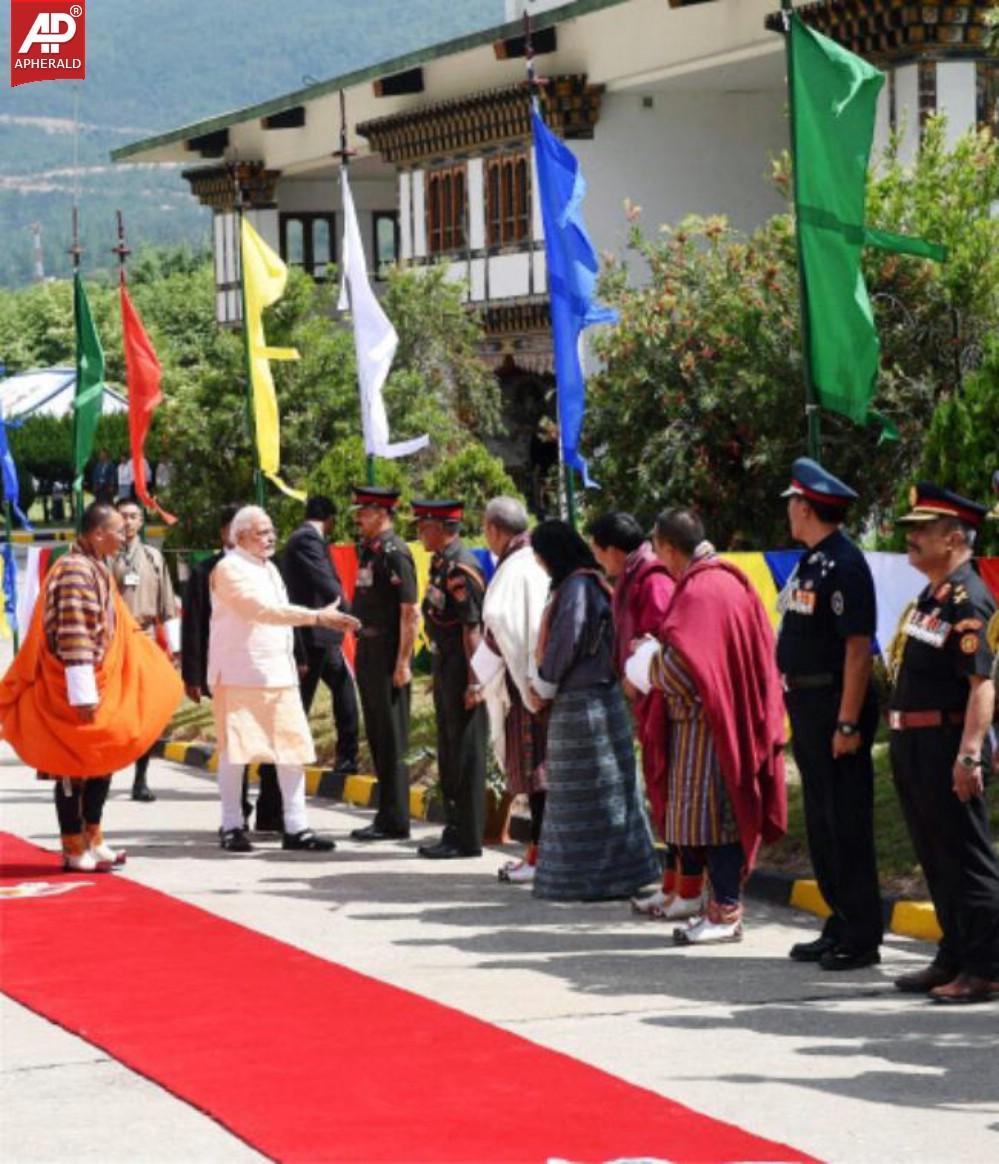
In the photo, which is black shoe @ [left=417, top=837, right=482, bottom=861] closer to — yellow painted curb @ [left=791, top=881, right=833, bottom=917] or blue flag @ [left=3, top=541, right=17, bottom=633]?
yellow painted curb @ [left=791, top=881, right=833, bottom=917]

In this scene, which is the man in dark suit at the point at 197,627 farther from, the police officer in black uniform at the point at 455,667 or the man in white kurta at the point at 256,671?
the police officer in black uniform at the point at 455,667

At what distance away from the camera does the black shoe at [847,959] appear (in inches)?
417

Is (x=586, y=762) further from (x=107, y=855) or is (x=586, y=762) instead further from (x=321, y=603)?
(x=321, y=603)

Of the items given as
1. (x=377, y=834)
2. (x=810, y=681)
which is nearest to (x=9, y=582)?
(x=377, y=834)

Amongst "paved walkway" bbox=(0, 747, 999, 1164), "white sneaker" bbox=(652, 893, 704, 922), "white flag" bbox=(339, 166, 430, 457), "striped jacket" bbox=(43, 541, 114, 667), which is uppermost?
"white flag" bbox=(339, 166, 430, 457)

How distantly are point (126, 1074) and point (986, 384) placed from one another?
333 inches

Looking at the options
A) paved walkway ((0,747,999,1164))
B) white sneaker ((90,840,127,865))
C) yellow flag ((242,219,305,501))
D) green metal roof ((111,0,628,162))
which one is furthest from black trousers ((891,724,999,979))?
green metal roof ((111,0,628,162))

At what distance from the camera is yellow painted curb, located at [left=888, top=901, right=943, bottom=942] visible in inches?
450

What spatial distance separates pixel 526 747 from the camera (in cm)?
1345

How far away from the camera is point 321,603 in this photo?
16.7 m

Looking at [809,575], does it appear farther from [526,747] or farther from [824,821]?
[526,747]

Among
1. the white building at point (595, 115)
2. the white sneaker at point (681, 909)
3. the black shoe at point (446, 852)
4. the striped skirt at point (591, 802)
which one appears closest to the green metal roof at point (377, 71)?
the white building at point (595, 115)

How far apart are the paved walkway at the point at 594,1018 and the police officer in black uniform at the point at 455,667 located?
0.24 metres

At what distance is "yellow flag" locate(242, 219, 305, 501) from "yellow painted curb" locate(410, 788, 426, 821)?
19.5 feet
